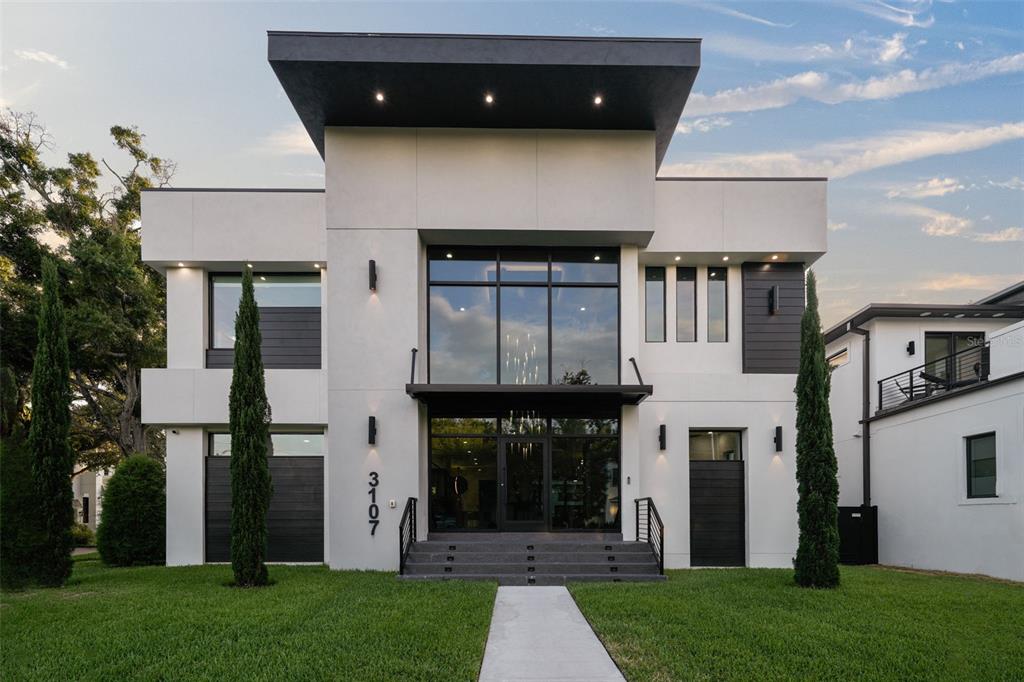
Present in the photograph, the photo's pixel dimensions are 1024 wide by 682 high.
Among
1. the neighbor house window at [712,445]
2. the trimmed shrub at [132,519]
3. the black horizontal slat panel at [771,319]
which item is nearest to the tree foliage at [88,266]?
the trimmed shrub at [132,519]

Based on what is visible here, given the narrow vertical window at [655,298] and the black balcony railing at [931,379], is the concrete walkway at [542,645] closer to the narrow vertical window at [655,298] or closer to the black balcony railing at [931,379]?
the narrow vertical window at [655,298]

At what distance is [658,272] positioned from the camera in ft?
43.0

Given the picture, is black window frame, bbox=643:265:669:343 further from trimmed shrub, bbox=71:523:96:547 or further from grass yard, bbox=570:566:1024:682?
trimmed shrub, bbox=71:523:96:547

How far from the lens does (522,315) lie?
12.0 meters

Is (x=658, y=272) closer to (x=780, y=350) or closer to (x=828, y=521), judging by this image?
(x=780, y=350)

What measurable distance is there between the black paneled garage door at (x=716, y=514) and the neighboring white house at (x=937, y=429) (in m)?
3.91

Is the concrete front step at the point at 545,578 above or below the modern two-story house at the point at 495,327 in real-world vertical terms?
below


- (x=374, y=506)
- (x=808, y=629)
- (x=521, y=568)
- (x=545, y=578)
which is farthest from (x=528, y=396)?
(x=808, y=629)

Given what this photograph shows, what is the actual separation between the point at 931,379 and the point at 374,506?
475 inches

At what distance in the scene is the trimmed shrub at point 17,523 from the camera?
8.62 m

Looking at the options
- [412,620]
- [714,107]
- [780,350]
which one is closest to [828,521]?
[780,350]

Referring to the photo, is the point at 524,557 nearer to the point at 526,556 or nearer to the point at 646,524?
the point at 526,556

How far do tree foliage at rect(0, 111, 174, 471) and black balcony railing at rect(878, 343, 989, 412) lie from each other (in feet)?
63.9

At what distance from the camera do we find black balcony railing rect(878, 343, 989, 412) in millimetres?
13527
